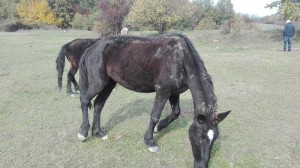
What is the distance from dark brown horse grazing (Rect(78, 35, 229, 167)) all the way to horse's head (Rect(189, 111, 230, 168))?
0.07 m

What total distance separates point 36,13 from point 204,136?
57.7 m

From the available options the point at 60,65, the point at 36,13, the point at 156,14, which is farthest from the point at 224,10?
the point at 60,65

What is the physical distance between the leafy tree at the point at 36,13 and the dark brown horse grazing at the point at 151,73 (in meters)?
54.8

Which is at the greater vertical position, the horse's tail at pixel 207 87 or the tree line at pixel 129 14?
the tree line at pixel 129 14

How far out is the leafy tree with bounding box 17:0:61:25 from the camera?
180ft

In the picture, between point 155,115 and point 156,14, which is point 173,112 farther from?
point 156,14

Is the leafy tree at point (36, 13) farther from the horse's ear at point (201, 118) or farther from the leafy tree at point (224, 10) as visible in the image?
the horse's ear at point (201, 118)

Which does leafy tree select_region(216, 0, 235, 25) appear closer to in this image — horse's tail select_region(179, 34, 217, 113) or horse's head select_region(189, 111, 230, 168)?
horse's tail select_region(179, 34, 217, 113)

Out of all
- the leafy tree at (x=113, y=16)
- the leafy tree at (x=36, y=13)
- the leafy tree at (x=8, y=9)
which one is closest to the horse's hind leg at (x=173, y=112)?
the leafy tree at (x=113, y=16)

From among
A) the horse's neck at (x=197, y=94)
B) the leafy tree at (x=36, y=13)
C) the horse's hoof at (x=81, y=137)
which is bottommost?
the horse's hoof at (x=81, y=137)

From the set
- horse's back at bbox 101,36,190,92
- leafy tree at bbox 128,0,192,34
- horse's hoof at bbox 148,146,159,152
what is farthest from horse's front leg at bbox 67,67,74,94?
leafy tree at bbox 128,0,192,34

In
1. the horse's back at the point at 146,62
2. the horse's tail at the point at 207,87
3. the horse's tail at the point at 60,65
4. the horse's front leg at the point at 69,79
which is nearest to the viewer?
the horse's tail at the point at 207,87

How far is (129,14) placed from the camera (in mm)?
31484

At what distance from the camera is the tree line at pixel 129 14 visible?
3002 centimetres
